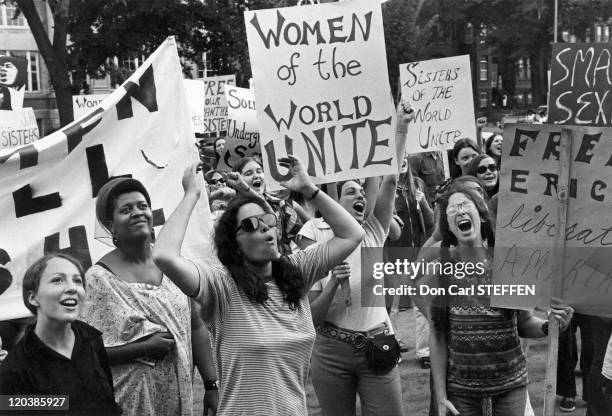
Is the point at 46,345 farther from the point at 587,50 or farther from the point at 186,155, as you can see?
the point at 587,50

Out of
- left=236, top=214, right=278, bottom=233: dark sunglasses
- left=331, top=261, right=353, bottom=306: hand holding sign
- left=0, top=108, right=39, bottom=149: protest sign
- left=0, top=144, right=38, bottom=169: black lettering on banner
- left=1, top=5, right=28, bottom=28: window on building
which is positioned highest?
left=1, top=5, right=28, bottom=28: window on building

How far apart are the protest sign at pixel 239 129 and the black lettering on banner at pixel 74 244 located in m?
4.66

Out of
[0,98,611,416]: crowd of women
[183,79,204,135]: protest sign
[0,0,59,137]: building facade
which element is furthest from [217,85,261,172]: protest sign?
[0,0,59,137]: building facade

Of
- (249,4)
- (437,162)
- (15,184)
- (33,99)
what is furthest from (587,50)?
(33,99)

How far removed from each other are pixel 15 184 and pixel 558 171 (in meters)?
2.37

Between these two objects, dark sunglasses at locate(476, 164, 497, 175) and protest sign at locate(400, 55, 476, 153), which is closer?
dark sunglasses at locate(476, 164, 497, 175)

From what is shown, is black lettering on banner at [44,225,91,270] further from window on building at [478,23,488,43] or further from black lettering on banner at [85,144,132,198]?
window on building at [478,23,488,43]

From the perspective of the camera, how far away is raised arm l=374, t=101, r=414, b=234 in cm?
538

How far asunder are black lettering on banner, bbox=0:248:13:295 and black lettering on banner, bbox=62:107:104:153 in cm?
57

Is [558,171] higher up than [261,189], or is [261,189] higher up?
[558,171]

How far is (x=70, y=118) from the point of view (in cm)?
3006

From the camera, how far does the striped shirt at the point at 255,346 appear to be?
3.80m

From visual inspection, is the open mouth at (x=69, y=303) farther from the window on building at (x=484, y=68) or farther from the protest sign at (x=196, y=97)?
the window on building at (x=484, y=68)

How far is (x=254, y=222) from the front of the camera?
4.02m
